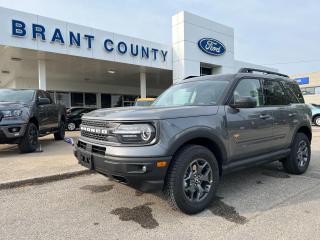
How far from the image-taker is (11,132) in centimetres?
659

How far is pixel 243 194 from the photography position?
4156 mm

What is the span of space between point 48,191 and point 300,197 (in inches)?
154

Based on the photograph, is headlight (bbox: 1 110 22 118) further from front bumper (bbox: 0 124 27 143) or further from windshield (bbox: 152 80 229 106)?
windshield (bbox: 152 80 229 106)

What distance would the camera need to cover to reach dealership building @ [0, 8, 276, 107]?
39.5ft

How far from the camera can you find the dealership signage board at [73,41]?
11453mm

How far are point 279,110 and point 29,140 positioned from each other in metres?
6.05

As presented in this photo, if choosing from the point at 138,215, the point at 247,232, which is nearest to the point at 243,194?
the point at 247,232

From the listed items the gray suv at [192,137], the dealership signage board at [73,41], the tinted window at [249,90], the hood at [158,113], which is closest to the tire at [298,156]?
the gray suv at [192,137]

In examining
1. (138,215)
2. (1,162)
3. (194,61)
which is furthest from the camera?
(194,61)

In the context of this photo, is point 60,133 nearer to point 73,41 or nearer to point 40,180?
point 73,41

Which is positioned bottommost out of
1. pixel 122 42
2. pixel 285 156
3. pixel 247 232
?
pixel 247 232

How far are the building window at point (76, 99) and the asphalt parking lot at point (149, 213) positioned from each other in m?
19.1

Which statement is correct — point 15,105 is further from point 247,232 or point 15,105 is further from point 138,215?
point 247,232

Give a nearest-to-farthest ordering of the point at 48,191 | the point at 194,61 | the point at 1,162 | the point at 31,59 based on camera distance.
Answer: the point at 48,191
the point at 1,162
the point at 31,59
the point at 194,61
